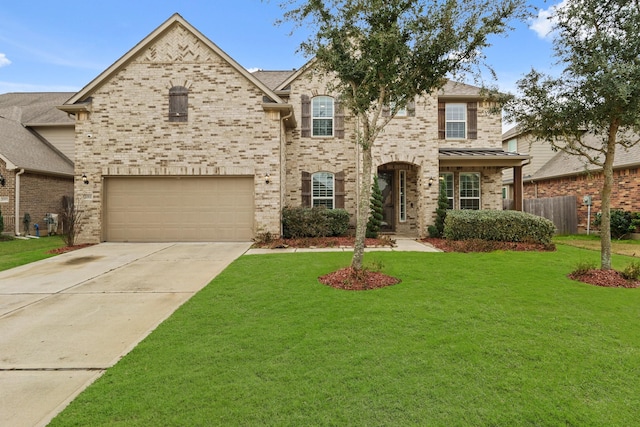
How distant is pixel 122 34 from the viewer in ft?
50.5

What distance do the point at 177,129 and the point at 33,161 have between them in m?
8.56

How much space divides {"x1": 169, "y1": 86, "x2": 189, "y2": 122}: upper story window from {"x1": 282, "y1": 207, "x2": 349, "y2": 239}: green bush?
5065 millimetres

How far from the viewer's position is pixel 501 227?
11070mm

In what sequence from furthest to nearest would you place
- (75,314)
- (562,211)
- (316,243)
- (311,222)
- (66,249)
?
(562,211) < (311,222) < (316,243) < (66,249) < (75,314)

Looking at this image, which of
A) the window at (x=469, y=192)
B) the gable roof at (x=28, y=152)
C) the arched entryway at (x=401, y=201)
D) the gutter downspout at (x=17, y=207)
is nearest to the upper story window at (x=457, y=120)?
the window at (x=469, y=192)

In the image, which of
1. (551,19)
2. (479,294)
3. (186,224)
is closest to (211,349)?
(479,294)

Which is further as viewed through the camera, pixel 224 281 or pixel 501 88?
pixel 501 88

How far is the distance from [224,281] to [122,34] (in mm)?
15143

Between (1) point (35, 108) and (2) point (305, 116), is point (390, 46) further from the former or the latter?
(1) point (35, 108)

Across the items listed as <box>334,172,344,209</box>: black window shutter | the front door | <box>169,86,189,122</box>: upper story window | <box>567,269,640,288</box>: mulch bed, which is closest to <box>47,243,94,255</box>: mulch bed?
<box>169,86,189,122</box>: upper story window

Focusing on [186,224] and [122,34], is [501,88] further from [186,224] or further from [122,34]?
[122,34]

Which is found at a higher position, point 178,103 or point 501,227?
point 178,103

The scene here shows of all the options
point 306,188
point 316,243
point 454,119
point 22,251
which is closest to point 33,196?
point 22,251

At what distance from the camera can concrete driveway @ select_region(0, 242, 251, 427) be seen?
2.96 m
